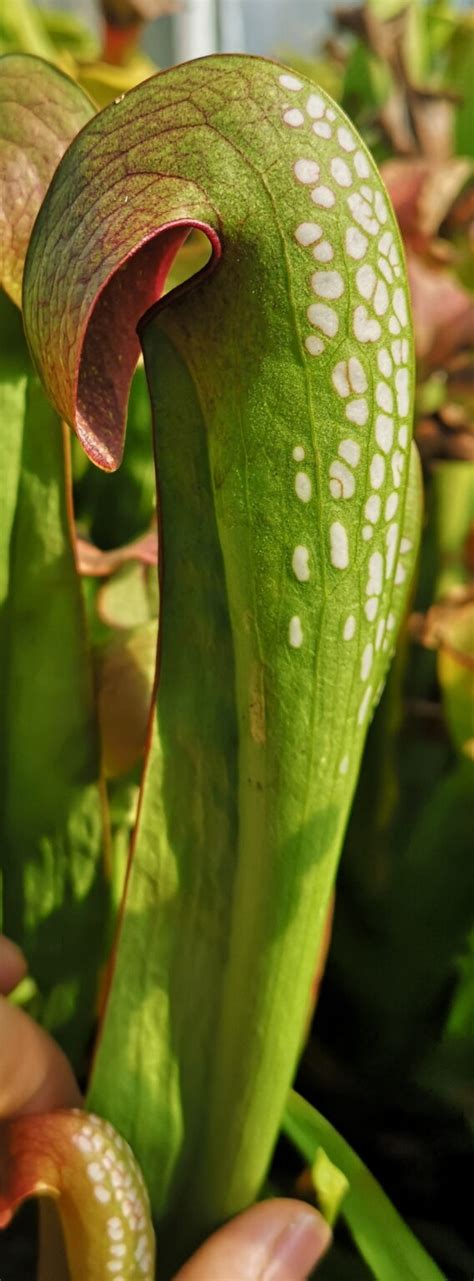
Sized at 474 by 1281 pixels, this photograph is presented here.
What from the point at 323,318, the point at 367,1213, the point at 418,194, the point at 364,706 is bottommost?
the point at 367,1213

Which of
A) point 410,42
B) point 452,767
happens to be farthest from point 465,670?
point 410,42

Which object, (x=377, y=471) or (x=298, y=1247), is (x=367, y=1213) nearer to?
(x=298, y=1247)

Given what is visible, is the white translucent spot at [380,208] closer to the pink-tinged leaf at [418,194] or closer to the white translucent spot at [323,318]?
the white translucent spot at [323,318]

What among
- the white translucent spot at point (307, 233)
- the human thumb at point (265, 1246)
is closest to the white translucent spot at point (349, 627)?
the white translucent spot at point (307, 233)

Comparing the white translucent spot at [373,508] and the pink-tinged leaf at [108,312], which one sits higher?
the pink-tinged leaf at [108,312]

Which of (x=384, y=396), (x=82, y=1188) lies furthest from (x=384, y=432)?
(x=82, y=1188)

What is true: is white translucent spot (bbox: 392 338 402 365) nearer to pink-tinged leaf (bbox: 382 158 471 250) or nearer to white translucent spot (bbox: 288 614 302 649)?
white translucent spot (bbox: 288 614 302 649)
